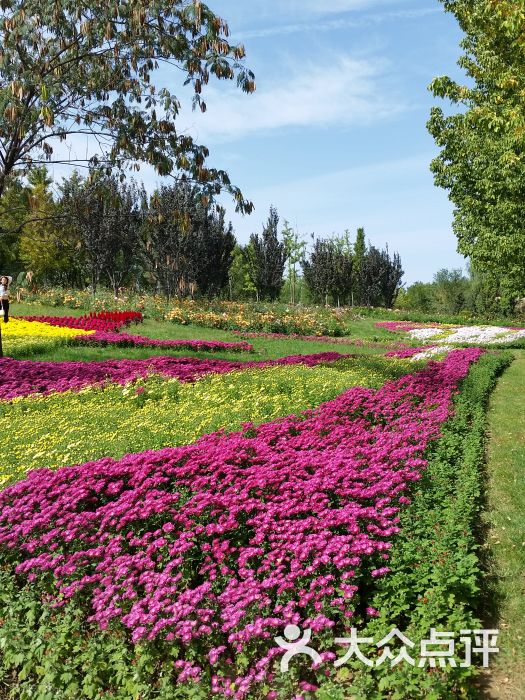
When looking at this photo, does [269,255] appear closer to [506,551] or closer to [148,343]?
[148,343]

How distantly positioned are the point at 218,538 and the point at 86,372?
754 centimetres

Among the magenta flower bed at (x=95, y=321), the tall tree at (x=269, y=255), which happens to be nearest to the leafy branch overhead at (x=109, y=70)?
the magenta flower bed at (x=95, y=321)

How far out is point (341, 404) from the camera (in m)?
7.43

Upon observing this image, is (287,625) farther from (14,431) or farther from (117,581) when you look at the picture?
(14,431)

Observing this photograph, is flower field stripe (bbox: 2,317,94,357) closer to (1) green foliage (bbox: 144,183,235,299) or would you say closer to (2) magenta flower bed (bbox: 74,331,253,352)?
(2) magenta flower bed (bbox: 74,331,253,352)

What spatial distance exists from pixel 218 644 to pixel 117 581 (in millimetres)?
876

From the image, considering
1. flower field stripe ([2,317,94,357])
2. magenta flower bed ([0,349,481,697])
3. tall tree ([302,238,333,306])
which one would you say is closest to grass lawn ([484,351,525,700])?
magenta flower bed ([0,349,481,697])

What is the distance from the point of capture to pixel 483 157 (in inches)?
547

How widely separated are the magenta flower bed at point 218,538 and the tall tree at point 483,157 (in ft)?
21.2

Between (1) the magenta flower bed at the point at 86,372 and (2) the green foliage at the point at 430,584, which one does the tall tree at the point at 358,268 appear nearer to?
(1) the magenta flower bed at the point at 86,372

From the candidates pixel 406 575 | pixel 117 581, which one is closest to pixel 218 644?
pixel 117 581

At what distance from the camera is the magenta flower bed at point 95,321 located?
17744 millimetres

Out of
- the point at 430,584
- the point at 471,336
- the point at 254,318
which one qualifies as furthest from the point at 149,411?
the point at 471,336

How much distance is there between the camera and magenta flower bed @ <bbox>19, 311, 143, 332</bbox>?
17.7 metres
